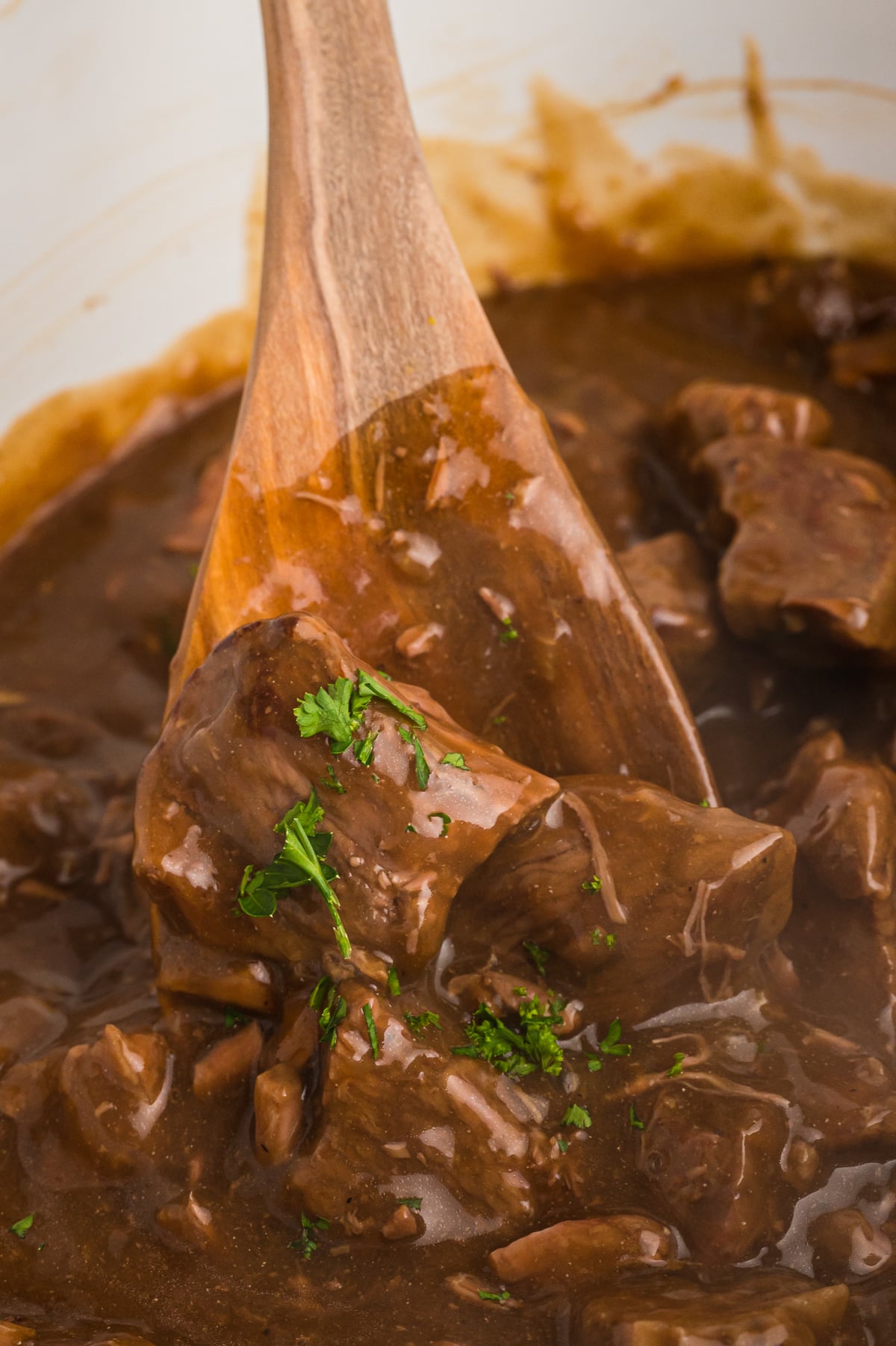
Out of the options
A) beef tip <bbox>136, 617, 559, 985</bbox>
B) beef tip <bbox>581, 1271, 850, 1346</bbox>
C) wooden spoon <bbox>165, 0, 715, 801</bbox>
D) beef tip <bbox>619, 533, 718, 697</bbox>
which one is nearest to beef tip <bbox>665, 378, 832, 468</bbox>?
beef tip <bbox>619, 533, 718, 697</bbox>

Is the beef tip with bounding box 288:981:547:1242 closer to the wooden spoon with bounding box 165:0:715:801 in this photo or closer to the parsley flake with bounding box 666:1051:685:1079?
the parsley flake with bounding box 666:1051:685:1079

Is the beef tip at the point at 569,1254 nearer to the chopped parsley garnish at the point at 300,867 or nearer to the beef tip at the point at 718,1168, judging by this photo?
the beef tip at the point at 718,1168

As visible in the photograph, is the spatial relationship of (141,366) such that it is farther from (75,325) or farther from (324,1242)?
(324,1242)

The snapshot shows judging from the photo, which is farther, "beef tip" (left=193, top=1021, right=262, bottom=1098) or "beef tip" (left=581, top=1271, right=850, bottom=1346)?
"beef tip" (left=193, top=1021, right=262, bottom=1098)

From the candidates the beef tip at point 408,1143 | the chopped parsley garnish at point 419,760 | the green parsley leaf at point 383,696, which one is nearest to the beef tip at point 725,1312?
the beef tip at point 408,1143

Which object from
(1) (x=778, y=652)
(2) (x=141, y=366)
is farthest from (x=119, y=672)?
(1) (x=778, y=652)

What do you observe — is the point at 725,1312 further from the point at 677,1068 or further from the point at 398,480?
the point at 398,480
